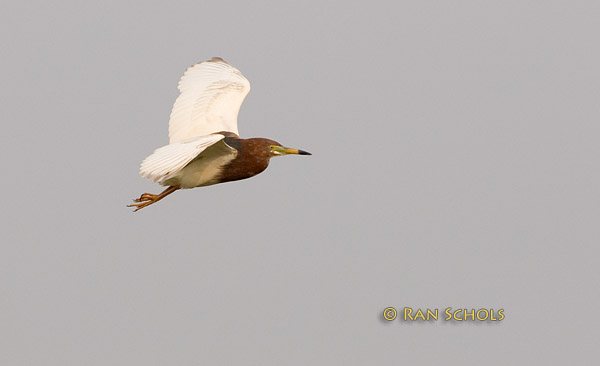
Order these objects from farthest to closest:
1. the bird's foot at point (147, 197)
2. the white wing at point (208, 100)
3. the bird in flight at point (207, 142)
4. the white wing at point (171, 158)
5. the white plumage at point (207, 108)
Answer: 1. the white wing at point (208, 100)
2. the bird's foot at point (147, 197)
3. the white plumage at point (207, 108)
4. the bird in flight at point (207, 142)
5. the white wing at point (171, 158)

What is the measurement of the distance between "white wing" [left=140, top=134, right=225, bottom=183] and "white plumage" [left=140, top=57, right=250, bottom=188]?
427 mm

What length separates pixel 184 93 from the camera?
15.6 meters

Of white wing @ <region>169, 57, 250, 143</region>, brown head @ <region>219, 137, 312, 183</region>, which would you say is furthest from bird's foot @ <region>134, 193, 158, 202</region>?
brown head @ <region>219, 137, 312, 183</region>

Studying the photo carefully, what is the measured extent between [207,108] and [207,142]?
3336 millimetres

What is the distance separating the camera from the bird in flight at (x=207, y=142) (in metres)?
11.8

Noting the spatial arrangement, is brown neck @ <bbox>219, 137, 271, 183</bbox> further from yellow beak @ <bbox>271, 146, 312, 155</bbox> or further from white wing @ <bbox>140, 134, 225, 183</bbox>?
white wing @ <bbox>140, 134, 225, 183</bbox>

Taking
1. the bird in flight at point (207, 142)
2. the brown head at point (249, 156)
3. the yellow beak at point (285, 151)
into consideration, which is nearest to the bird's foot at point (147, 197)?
the bird in flight at point (207, 142)

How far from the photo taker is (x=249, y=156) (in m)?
13.5

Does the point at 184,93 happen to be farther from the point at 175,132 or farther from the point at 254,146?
the point at 254,146

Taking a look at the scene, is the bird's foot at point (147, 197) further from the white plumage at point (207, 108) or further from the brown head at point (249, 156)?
the brown head at point (249, 156)

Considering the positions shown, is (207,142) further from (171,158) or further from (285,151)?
(285,151)

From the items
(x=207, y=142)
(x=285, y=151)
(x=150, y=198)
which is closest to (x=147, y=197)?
(x=150, y=198)

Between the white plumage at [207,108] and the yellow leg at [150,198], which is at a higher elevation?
the white plumage at [207,108]

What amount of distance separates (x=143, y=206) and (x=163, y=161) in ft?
8.88
